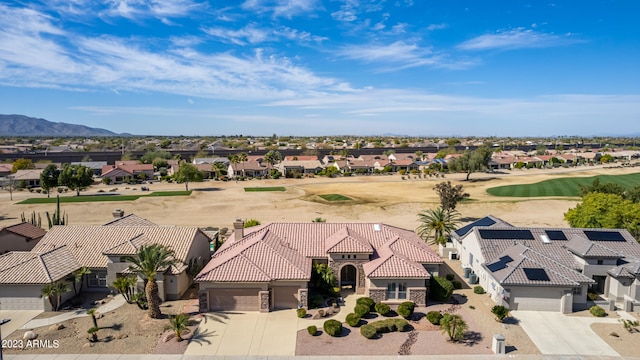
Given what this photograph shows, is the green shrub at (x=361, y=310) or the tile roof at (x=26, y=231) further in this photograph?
the tile roof at (x=26, y=231)

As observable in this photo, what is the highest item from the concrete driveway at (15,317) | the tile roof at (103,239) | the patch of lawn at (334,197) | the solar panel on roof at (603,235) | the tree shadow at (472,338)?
the solar panel on roof at (603,235)

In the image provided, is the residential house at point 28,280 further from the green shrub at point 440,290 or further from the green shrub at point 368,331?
the green shrub at point 440,290

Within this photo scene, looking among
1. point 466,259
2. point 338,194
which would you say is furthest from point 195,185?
point 466,259

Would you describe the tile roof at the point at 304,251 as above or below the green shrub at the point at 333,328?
above

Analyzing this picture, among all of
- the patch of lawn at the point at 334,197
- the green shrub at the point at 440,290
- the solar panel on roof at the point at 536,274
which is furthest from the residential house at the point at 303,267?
the patch of lawn at the point at 334,197

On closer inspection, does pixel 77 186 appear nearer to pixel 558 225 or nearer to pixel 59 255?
pixel 59 255

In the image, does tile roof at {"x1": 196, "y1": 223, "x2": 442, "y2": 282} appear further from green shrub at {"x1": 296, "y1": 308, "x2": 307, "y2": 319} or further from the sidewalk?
the sidewalk

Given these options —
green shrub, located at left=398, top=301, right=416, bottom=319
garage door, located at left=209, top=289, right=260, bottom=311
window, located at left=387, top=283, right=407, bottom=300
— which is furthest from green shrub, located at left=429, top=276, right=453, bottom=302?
garage door, located at left=209, top=289, right=260, bottom=311

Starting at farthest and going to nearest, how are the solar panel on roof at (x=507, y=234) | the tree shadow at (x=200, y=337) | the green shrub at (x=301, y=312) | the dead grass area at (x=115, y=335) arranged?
the solar panel on roof at (x=507, y=234)
the green shrub at (x=301, y=312)
the tree shadow at (x=200, y=337)
the dead grass area at (x=115, y=335)
